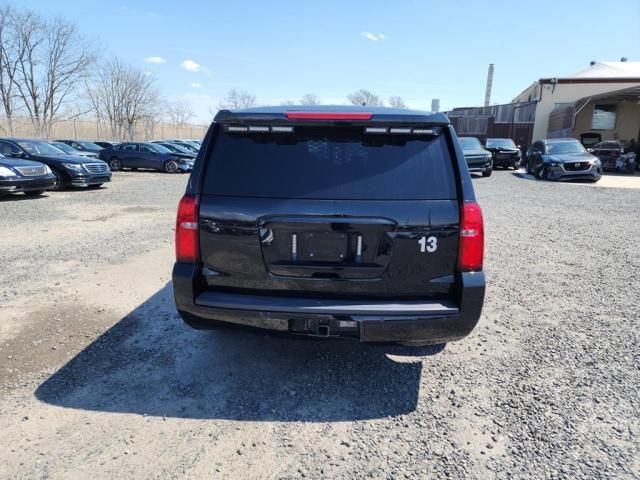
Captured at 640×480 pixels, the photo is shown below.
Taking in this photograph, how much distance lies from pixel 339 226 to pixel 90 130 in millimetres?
52424

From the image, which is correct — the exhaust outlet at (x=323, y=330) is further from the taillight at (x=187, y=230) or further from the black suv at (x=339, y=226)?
the taillight at (x=187, y=230)

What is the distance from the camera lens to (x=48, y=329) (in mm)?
3840

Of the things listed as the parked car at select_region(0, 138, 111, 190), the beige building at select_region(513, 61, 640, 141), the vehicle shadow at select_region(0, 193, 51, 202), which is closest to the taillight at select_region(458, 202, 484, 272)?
the vehicle shadow at select_region(0, 193, 51, 202)

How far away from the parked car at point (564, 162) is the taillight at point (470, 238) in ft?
54.0

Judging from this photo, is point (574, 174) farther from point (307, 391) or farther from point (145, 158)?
point (145, 158)

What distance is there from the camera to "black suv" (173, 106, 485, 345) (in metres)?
2.60

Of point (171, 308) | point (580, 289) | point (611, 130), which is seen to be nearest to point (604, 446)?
point (580, 289)

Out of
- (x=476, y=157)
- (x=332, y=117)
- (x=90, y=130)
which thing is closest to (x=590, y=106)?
(x=476, y=157)

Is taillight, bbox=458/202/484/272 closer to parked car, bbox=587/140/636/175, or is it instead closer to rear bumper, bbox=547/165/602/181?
rear bumper, bbox=547/165/602/181

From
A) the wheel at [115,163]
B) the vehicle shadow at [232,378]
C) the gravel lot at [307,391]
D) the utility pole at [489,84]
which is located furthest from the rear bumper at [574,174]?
the utility pole at [489,84]

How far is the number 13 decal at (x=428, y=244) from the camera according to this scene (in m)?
2.60

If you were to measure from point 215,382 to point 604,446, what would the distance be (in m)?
2.52

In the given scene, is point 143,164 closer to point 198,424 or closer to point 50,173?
point 50,173

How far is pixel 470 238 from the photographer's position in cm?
264
